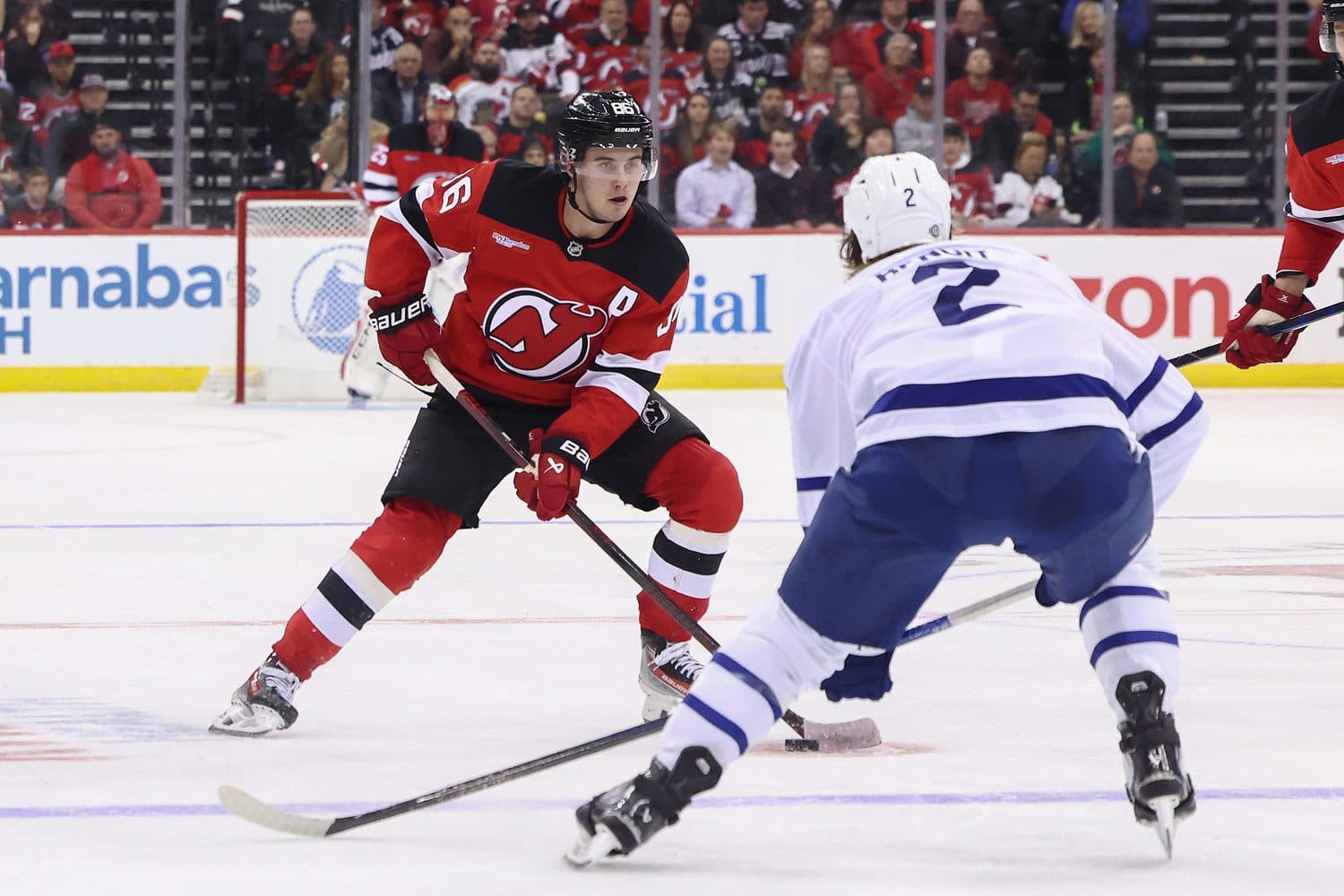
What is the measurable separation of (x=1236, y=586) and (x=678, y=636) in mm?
1681

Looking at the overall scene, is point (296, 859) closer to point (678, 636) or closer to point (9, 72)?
point (678, 636)

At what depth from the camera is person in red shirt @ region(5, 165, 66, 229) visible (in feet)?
31.0

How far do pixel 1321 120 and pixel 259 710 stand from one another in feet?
7.81

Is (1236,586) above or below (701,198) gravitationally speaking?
below

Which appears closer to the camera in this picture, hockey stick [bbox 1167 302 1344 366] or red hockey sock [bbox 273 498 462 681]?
red hockey sock [bbox 273 498 462 681]

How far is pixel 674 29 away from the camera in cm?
1004

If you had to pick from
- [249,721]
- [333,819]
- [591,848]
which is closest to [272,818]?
[333,819]

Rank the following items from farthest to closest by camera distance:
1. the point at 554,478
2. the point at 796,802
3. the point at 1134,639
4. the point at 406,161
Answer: the point at 406,161, the point at 554,478, the point at 796,802, the point at 1134,639

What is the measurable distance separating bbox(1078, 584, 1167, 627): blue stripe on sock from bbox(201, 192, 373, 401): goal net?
6795 millimetres

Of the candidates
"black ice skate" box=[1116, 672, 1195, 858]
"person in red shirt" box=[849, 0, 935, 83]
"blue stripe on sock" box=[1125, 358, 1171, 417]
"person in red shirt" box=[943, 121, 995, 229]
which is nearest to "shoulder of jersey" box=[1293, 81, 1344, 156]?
"blue stripe on sock" box=[1125, 358, 1171, 417]

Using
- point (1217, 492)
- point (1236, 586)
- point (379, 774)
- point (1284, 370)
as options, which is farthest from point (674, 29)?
point (379, 774)

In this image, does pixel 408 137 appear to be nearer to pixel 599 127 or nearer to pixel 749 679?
pixel 599 127

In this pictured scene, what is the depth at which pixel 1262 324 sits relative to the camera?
13.5 feet

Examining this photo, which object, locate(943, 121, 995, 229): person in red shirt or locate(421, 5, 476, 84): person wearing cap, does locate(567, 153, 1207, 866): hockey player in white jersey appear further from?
locate(421, 5, 476, 84): person wearing cap
